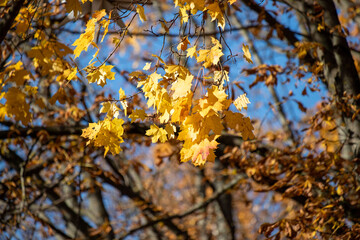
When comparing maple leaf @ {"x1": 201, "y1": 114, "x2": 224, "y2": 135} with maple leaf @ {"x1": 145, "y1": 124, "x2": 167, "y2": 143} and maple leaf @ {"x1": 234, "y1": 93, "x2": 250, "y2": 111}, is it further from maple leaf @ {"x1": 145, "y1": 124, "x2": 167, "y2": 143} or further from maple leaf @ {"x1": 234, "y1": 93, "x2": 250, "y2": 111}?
maple leaf @ {"x1": 145, "y1": 124, "x2": 167, "y2": 143}

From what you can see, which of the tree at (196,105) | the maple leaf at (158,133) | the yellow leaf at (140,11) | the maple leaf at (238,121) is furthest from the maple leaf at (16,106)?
the maple leaf at (238,121)

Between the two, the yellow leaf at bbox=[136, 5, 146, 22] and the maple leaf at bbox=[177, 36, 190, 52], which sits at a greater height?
the yellow leaf at bbox=[136, 5, 146, 22]

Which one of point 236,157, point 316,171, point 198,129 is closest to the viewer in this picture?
point 198,129

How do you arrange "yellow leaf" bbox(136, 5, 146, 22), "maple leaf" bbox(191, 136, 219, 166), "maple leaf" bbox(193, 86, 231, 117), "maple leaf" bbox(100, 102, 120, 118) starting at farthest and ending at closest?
"maple leaf" bbox(100, 102, 120, 118)
"yellow leaf" bbox(136, 5, 146, 22)
"maple leaf" bbox(191, 136, 219, 166)
"maple leaf" bbox(193, 86, 231, 117)

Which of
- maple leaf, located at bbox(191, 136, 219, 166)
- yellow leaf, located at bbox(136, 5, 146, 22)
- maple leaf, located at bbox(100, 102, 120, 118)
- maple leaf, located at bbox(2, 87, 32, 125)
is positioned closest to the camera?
maple leaf, located at bbox(191, 136, 219, 166)

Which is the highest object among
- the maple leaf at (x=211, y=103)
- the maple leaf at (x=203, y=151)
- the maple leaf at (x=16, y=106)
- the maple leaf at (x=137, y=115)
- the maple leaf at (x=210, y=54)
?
the maple leaf at (x=16, y=106)

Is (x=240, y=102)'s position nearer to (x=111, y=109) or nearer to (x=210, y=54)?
(x=210, y=54)

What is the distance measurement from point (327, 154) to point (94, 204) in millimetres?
4042

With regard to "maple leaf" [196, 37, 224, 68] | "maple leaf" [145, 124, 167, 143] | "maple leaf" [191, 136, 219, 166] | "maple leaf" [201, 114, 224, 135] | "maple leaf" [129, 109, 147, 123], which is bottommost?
"maple leaf" [191, 136, 219, 166]

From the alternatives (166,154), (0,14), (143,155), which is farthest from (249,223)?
(0,14)

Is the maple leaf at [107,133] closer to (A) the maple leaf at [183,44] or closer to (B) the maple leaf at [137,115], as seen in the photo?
(B) the maple leaf at [137,115]

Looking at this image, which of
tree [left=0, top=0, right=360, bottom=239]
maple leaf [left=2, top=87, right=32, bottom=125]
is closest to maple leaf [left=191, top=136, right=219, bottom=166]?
tree [left=0, top=0, right=360, bottom=239]

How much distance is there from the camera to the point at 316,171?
3.33 m

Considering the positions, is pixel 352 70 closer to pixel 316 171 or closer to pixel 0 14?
pixel 316 171
